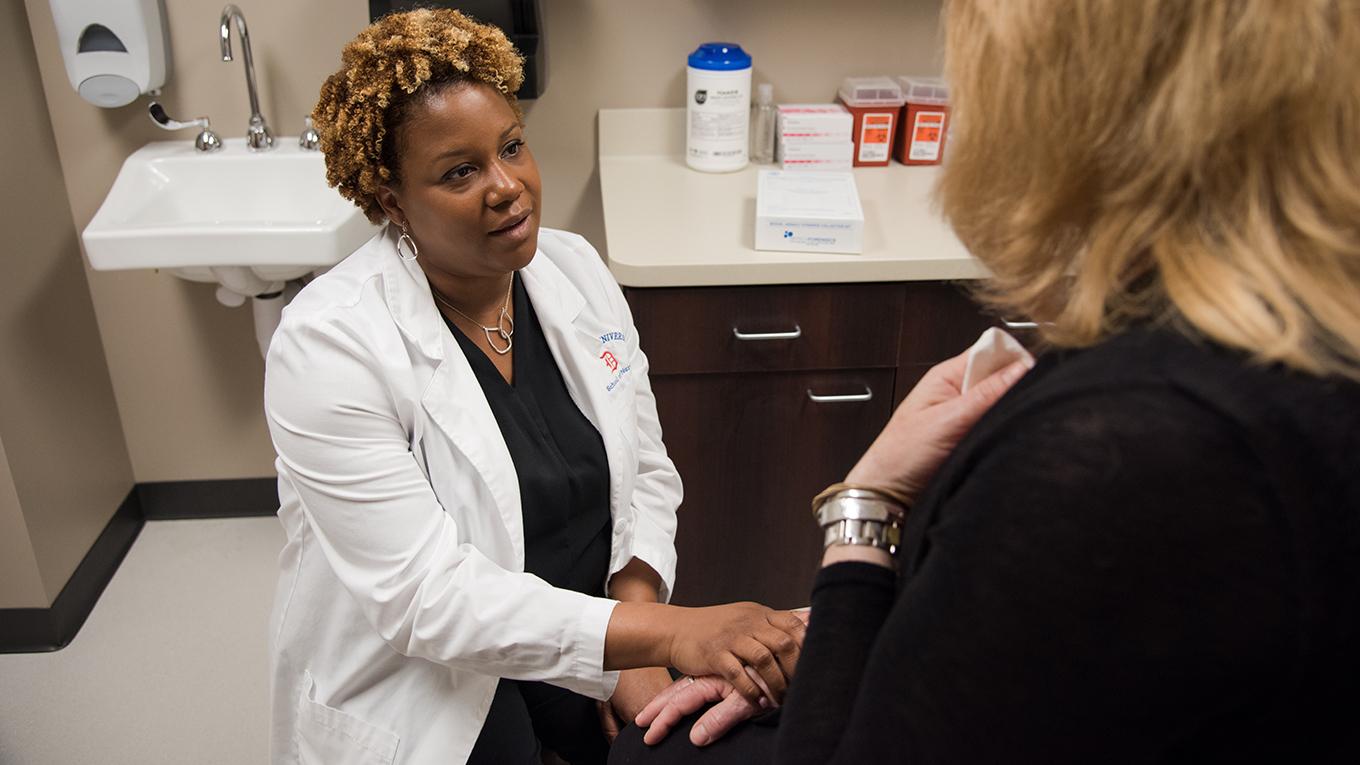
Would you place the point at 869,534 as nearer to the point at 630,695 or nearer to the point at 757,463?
the point at 630,695

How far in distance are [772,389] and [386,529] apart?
85 centimetres

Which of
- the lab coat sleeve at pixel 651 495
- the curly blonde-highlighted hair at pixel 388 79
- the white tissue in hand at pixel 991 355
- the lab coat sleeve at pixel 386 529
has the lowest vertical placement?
the lab coat sleeve at pixel 651 495

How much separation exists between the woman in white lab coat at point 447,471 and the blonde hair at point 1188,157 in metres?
0.59

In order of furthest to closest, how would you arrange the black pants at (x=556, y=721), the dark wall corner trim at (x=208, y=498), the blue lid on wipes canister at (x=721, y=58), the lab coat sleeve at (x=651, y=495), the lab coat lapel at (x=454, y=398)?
1. the dark wall corner trim at (x=208, y=498)
2. the blue lid on wipes canister at (x=721, y=58)
3. the lab coat sleeve at (x=651, y=495)
4. the black pants at (x=556, y=721)
5. the lab coat lapel at (x=454, y=398)

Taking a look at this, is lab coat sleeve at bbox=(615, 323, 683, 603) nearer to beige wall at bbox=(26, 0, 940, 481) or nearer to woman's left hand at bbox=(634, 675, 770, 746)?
woman's left hand at bbox=(634, 675, 770, 746)

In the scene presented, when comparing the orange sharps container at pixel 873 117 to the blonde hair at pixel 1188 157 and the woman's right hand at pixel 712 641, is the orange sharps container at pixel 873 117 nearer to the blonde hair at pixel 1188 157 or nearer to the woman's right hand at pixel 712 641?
the woman's right hand at pixel 712 641

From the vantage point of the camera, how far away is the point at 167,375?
2328 mm

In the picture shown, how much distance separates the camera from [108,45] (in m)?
1.91

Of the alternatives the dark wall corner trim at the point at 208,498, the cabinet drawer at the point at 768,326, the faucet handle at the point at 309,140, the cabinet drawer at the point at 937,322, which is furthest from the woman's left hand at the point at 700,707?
the dark wall corner trim at the point at 208,498

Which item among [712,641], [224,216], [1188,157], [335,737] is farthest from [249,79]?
[1188,157]

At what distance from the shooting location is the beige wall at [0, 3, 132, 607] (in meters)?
1.92

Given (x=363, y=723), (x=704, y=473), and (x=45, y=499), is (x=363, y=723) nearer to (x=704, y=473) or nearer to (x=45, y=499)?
(x=704, y=473)

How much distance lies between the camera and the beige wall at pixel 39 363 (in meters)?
1.92

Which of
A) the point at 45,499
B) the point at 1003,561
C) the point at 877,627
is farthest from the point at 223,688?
the point at 1003,561
